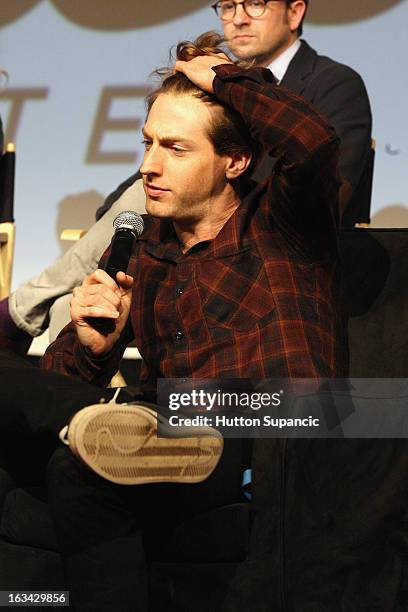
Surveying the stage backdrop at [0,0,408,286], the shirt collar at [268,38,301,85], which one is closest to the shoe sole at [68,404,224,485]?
the shirt collar at [268,38,301,85]

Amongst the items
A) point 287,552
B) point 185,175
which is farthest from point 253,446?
point 185,175

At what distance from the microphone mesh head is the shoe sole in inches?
16.9

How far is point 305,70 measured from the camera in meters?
2.90

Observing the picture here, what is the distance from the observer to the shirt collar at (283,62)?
2.93 metres

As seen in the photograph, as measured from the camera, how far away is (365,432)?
154 centimetres

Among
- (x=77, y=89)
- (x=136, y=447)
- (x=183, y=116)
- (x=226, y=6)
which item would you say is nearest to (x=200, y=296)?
(x=183, y=116)

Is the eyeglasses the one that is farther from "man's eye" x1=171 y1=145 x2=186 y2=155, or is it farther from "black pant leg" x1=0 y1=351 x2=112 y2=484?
"black pant leg" x1=0 y1=351 x2=112 y2=484

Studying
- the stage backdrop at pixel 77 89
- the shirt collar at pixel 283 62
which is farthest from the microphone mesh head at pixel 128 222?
the stage backdrop at pixel 77 89

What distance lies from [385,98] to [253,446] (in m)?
2.48

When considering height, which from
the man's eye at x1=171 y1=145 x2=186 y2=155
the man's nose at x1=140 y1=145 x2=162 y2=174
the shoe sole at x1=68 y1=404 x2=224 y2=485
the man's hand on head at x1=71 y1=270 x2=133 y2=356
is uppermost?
the man's eye at x1=171 y1=145 x2=186 y2=155

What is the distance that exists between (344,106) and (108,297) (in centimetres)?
138

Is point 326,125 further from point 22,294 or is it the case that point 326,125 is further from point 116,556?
point 22,294

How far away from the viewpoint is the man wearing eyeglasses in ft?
8.84

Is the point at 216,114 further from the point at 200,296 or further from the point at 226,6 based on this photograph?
the point at 226,6
